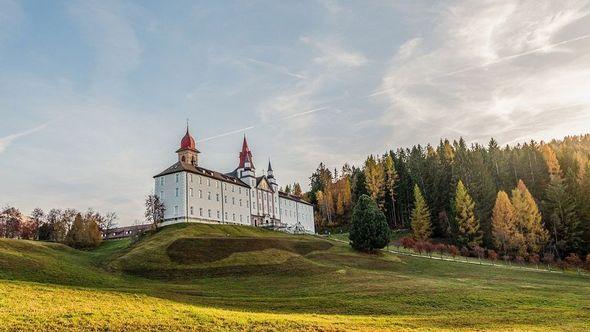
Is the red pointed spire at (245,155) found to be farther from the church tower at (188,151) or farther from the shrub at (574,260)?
the shrub at (574,260)

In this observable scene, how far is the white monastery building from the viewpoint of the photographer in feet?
232

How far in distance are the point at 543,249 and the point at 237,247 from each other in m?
50.3

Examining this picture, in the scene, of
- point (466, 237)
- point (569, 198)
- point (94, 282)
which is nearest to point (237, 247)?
point (94, 282)

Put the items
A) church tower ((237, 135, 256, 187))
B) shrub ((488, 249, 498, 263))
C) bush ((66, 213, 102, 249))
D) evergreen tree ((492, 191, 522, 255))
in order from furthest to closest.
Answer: church tower ((237, 135, 256, 187))
evergreen tree ((492, 191, 522, 255))
shrub ((488, 249, 498, 263))
bush ((66, 213, 102, 249))

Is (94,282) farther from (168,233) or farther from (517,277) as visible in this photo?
(517,277)

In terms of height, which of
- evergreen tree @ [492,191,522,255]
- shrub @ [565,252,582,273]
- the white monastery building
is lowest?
shrub @ [565,252,582,273]

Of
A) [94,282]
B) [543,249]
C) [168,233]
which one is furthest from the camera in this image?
[543,249]

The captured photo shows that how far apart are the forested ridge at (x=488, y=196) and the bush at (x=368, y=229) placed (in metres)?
21.6

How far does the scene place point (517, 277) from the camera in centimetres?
4491

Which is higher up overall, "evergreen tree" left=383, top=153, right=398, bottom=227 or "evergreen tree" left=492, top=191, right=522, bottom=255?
"evergreen tree" left=383, top=153, right=398, bottom=227

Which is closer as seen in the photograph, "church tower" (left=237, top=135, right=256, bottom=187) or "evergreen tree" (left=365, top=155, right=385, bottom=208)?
"church tower" (left=237, top=135, right=256, bottom=187)

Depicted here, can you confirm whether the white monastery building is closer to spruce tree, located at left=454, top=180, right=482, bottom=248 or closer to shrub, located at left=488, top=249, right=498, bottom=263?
spruce tree, located at left=454, top=180, right=482, bottom=248

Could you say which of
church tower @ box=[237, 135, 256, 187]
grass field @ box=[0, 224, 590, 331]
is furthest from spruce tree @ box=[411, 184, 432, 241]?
church tower @ box=[237, 135, 256, 187]

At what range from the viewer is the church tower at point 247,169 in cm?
9168
